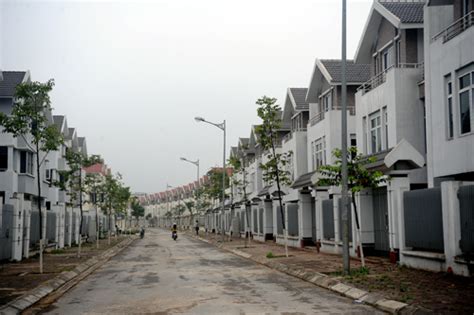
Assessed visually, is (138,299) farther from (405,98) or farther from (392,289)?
(405,98)

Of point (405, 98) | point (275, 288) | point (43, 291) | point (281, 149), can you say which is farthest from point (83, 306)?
point (281, 149)

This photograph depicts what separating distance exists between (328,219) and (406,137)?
5.61 metres

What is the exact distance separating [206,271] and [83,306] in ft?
26.0

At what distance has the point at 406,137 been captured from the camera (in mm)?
22844

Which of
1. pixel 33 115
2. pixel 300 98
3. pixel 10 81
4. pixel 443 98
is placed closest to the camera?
pixel 443 98

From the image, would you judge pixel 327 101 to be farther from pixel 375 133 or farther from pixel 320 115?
pixel 375 133

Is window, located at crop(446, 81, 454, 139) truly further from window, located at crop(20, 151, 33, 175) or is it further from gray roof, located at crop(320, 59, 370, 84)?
window, located at crop(20, 151, 33, 175)

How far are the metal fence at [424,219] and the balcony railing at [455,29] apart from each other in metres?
5.49

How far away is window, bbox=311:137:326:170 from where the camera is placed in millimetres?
32188

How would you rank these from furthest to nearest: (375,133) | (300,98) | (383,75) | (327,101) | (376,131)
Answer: (300,98), (327,101), (375,133), (376,131), (383,75)

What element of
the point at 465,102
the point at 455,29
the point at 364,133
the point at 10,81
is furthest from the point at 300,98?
the point at 465,102

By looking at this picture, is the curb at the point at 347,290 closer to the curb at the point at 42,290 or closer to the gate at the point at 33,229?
the curb at the point at 42,290

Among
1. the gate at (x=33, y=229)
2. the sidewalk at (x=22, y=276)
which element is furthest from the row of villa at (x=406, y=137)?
the gate at (x=33, y=229)

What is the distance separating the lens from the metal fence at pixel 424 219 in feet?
50.5
